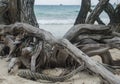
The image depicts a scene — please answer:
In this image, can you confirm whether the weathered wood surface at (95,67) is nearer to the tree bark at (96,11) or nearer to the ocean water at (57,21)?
the tree bark at (96,11)

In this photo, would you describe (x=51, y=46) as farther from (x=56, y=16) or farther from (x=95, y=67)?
(x=56, y=16)

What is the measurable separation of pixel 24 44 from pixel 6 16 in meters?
1.19

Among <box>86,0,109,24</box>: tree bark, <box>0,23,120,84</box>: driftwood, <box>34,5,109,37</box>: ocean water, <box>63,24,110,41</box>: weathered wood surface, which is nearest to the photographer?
<box>0,23,120,84</box>: driftwood

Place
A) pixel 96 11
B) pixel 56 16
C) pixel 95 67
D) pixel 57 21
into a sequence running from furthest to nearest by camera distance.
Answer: pixel 56 16 → pixel 57 21 → pixel 96 11 → pixel 95 67

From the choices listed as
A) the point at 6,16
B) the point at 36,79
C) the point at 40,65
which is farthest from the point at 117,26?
the point at 36,79

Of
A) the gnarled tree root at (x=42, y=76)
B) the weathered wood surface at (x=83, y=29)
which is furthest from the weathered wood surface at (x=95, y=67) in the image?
the weathered wood surface at (x=83, y=29)

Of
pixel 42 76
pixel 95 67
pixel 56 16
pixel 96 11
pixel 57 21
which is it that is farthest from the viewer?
pixel 56 16

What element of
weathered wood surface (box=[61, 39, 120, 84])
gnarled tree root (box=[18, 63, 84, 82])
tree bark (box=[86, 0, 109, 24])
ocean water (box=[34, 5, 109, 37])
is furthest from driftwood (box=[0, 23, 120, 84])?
ocean water (box=[34, 5, 109, 37])

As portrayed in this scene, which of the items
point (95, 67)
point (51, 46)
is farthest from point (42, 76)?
point (95, 67)

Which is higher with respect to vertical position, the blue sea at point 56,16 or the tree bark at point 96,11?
the tree bark at point 96,11

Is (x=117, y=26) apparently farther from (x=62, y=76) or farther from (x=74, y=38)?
(x=62, y=76)

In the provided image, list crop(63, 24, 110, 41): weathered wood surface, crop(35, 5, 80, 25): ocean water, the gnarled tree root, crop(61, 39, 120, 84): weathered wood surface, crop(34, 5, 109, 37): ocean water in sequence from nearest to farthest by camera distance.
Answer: crop(61, 39, 120, 84): weathered wood surface → the gnarled tree root → crop(63, 24, 110, 41): weathered wood surface → crop(34, 5, 109, 37): ocean water → crop(35, 5, 80, 25): ocean water

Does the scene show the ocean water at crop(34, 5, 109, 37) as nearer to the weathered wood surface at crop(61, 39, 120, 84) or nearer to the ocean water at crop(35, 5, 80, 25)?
the ocean water at crop(35, 5, 80, 25)

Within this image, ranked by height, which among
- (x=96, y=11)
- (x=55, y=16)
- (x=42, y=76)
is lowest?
(x=55, y=16)
